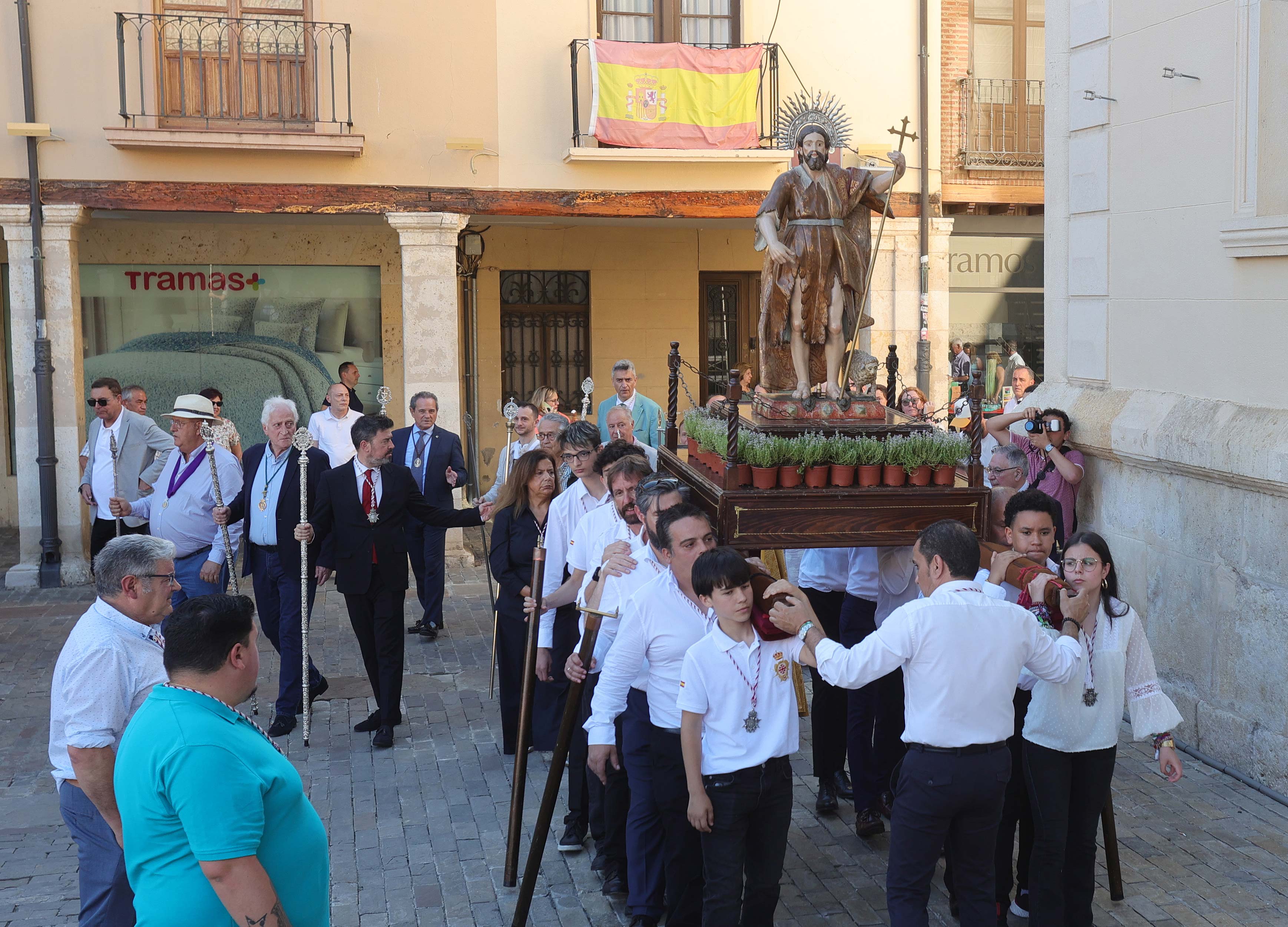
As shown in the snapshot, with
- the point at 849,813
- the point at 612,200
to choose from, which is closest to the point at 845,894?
the point at 849,813

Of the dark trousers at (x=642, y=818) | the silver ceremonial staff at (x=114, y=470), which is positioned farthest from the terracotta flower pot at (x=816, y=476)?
the silver ceremonial staff at (x=114, y=470)

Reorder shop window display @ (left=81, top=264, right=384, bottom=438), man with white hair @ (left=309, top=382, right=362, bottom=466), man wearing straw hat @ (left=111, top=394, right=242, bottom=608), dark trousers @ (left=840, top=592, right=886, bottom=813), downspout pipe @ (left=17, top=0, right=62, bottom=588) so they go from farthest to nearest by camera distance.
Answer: shop window display @ (left=81, top=264, right=384, bottom=438)
downspout pipe @ (left=17, top=0, right=62, bottom=588)
man with white hair @ (left=309, top=382, right=362, bottom=466)
man wearing straw hat @ (left=111, top=394, right=242, bottom=608)
dark trousers @ (left=840, top=592, right=886, bottom=813)

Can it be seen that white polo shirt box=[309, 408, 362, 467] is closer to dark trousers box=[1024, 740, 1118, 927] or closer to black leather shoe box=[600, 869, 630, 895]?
black leather shoe box=[600, 869, 630, 895]

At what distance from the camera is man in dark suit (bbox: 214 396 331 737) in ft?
25.7

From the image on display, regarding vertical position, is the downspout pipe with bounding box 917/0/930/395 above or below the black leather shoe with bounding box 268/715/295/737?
above

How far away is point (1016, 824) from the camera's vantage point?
17.2 ft

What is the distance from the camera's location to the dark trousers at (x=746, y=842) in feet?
13.7

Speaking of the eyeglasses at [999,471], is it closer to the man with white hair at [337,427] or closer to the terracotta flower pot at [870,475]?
the terracotta flower pot at [870,475]

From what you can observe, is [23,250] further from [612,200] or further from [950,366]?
[950,366]

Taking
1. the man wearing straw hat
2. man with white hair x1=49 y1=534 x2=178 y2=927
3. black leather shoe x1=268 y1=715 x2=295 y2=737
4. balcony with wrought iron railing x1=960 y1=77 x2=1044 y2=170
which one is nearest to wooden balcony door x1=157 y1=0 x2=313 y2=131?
the man wearing straw hat

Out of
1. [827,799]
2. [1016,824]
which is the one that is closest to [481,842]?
[827,799]

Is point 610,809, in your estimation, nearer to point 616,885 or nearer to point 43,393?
point 616,885

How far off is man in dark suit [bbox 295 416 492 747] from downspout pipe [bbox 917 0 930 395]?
25.6ft

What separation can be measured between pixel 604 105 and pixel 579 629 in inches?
319
